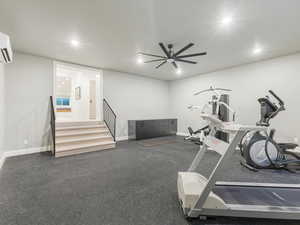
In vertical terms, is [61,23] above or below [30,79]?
above

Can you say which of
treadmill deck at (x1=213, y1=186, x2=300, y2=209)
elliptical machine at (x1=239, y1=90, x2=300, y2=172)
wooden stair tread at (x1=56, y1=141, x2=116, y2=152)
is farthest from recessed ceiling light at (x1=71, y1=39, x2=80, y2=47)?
elliptical machine at (x1=239, y1=90, x2=300, y2=172)

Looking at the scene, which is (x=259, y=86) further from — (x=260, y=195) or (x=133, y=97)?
(x=133, y=97)

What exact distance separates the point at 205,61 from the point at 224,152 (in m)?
4.29

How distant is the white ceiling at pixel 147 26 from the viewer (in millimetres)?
2342

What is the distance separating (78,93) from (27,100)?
274cm

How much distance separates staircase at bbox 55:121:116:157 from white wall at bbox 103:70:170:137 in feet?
3.62

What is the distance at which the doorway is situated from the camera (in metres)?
5.68

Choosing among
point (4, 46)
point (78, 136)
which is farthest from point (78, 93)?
point (4, 46)

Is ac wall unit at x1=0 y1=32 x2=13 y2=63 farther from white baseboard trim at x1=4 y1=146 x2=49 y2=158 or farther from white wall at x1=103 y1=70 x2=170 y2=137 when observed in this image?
white wall at x1=103 y1=70 x2=170 y2=137

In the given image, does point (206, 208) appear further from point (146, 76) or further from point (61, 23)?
point (146, 76)

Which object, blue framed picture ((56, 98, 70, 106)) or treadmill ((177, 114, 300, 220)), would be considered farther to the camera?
blue framed picture ((56, 98, 70, 106))

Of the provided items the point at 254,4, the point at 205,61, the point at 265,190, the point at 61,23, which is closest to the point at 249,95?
the point at 205,61

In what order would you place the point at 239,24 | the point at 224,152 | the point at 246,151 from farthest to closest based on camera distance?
the point at 246,151 → the point at 239,24 → the point at 224,152

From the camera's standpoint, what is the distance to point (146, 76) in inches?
279
